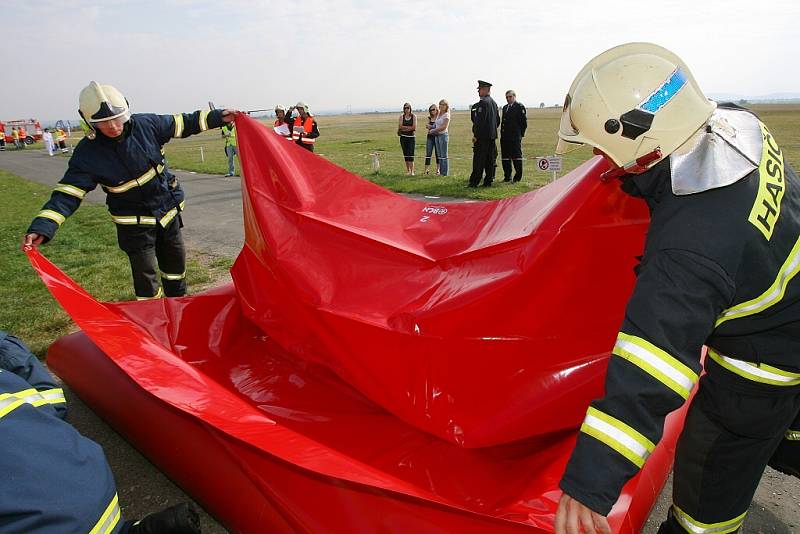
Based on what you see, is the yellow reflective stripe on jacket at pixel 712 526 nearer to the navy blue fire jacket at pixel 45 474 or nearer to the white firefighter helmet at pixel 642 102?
the white firefighter helmet at pixel 642 102

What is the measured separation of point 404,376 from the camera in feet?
7.92

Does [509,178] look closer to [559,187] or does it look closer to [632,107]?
[559,187]

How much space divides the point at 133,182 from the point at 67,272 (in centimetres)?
343

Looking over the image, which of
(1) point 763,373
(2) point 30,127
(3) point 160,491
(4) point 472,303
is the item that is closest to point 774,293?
(1) point 763,373

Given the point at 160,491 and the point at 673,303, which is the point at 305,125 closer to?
the point at 160,491

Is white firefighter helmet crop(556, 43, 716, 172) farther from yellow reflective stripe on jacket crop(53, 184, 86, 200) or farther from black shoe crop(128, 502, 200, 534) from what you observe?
yellow reflective stripe on jacket crop(53, 184, 86, 200)

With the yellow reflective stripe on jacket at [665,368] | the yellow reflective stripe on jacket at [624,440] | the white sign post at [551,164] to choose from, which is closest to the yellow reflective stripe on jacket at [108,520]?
the yellow reflective stripe on jacket at [624,440]

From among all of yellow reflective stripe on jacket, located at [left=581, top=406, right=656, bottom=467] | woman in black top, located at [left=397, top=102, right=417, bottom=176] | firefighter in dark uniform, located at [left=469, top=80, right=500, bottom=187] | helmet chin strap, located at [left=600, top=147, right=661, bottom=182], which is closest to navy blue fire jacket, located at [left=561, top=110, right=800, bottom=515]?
yellow reflective stripe on jacket, located at [left=581, top=406, right=656, bottom=467]

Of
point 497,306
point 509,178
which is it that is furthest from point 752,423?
point 509,178

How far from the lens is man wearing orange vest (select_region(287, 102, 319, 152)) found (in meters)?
11.5

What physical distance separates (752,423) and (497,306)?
98 centimetres

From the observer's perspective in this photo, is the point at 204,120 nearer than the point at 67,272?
Yes

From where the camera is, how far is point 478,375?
2305 mm

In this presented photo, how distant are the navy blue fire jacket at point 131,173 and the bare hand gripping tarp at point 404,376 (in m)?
0.78
